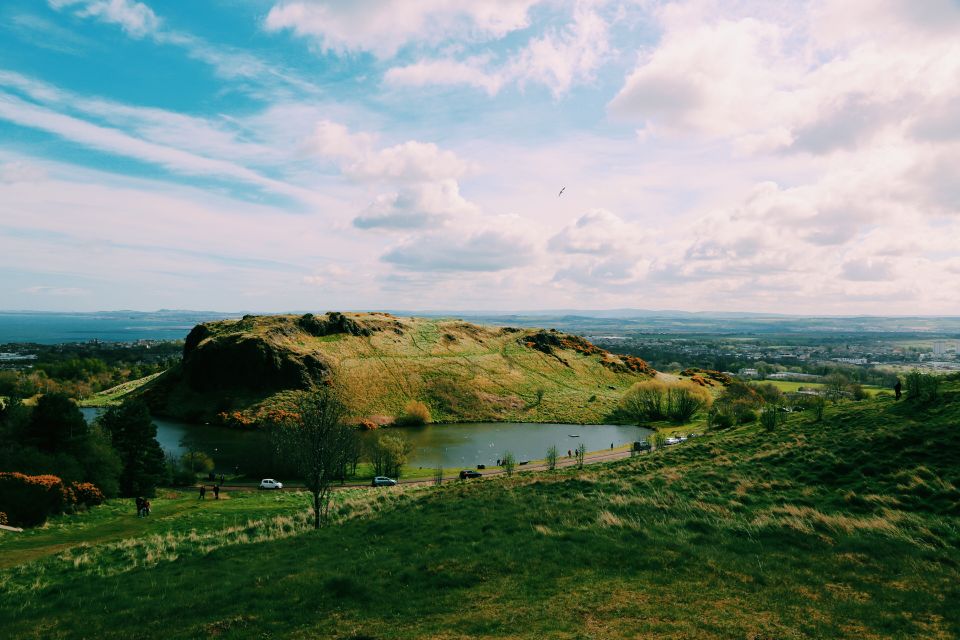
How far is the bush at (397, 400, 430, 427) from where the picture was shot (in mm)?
107375

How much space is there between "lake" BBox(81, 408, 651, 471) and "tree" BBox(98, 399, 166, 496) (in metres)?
18.0

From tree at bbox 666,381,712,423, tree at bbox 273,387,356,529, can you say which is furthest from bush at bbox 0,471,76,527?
tree at bbox 666,381,712,423

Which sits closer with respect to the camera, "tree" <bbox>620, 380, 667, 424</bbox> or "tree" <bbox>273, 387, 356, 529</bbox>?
"tree" <bbox>273, 387, 356, 529</bbox>

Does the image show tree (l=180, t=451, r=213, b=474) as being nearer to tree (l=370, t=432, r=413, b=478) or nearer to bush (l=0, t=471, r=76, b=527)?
tree (l=370, t=432, r=413, b=478)

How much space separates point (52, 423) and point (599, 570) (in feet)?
156

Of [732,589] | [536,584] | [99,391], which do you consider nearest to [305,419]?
[536,584]

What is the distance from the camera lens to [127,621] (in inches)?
582

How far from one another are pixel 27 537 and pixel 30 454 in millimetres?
12337

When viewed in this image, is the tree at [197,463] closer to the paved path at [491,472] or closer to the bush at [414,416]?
the paved path at [491,472]

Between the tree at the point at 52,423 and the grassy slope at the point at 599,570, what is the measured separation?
699 inches

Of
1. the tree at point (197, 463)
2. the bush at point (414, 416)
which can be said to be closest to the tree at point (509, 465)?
the bush at point (414, 416)

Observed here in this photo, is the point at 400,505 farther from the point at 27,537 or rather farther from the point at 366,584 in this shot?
the point at 27,537

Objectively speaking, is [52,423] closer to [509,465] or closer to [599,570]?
[509,465]

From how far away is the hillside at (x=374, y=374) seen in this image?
11162 cm
